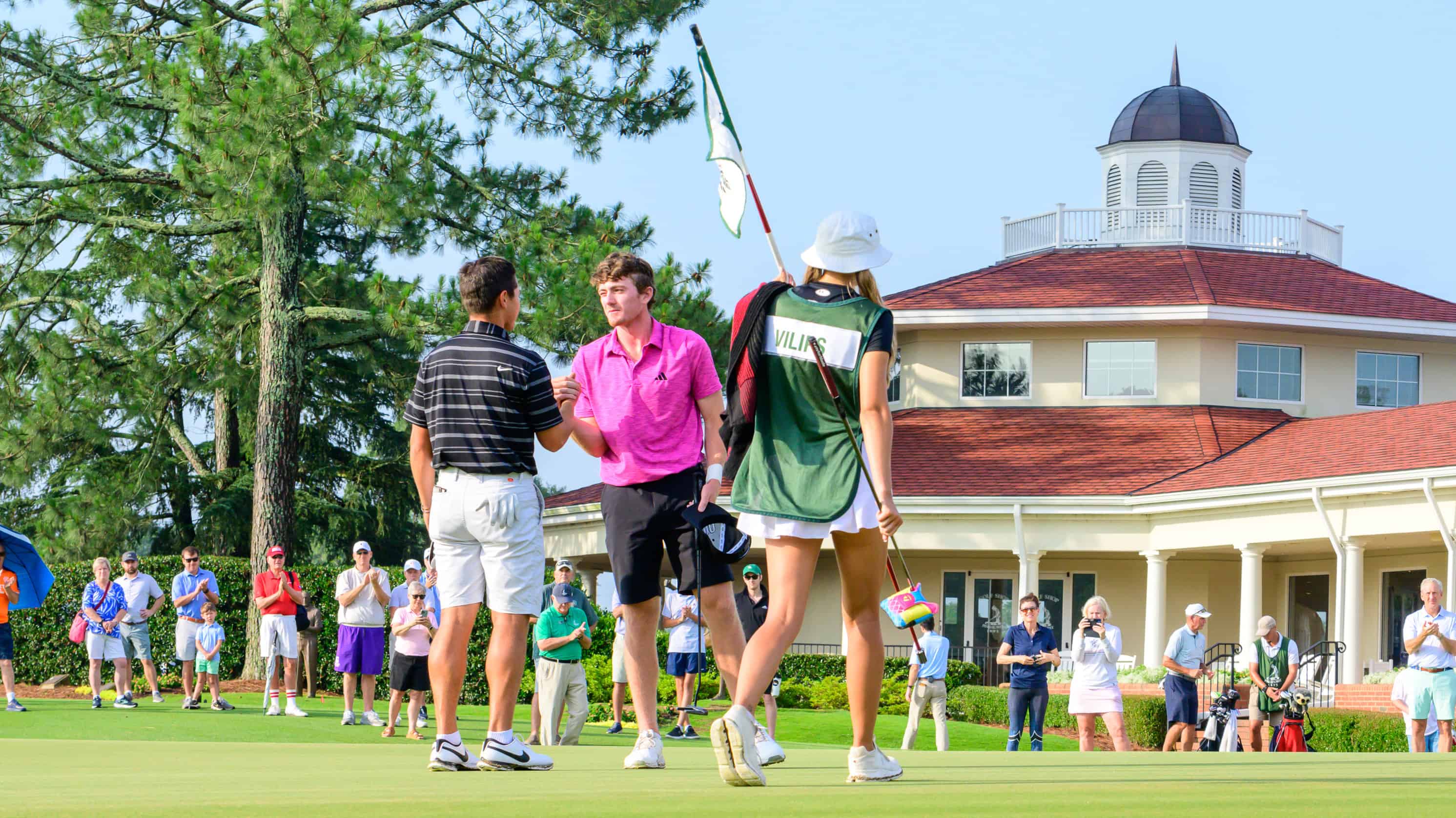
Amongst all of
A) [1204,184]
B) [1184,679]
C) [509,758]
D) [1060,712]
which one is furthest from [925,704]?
[1204,184]

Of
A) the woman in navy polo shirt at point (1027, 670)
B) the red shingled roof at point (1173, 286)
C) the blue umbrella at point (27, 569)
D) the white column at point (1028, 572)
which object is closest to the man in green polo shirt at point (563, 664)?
the woman in navy polo shirt at point (1027, 670)

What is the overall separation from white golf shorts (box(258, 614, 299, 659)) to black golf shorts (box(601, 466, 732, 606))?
11883 mm

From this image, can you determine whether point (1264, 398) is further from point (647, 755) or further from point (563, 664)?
point (647, 755)

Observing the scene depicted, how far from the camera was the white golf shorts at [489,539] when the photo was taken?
6383 millimetres

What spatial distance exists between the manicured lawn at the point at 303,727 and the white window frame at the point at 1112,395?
9.18m

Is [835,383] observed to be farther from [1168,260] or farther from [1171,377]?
[1168,260]

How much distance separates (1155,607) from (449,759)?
74.1ft

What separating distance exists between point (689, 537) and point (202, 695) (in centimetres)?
1742

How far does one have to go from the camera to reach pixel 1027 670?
1598cm

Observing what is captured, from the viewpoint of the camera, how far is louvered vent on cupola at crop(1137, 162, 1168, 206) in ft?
116

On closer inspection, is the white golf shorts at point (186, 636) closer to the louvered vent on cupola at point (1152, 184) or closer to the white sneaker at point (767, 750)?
the white sneaker at point (767, 750)

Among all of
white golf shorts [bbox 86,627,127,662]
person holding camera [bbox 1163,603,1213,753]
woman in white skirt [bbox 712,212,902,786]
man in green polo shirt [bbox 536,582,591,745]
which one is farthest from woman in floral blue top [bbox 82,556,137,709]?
woman in white skirt [bbox 712,212,902,786]

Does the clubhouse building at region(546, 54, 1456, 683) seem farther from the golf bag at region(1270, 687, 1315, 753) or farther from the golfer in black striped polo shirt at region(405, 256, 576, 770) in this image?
the golfer in black striped polo shirt at region(405, 256, 576, 770)

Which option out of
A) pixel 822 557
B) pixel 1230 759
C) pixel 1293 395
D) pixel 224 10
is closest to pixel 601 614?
pixel 822 557
